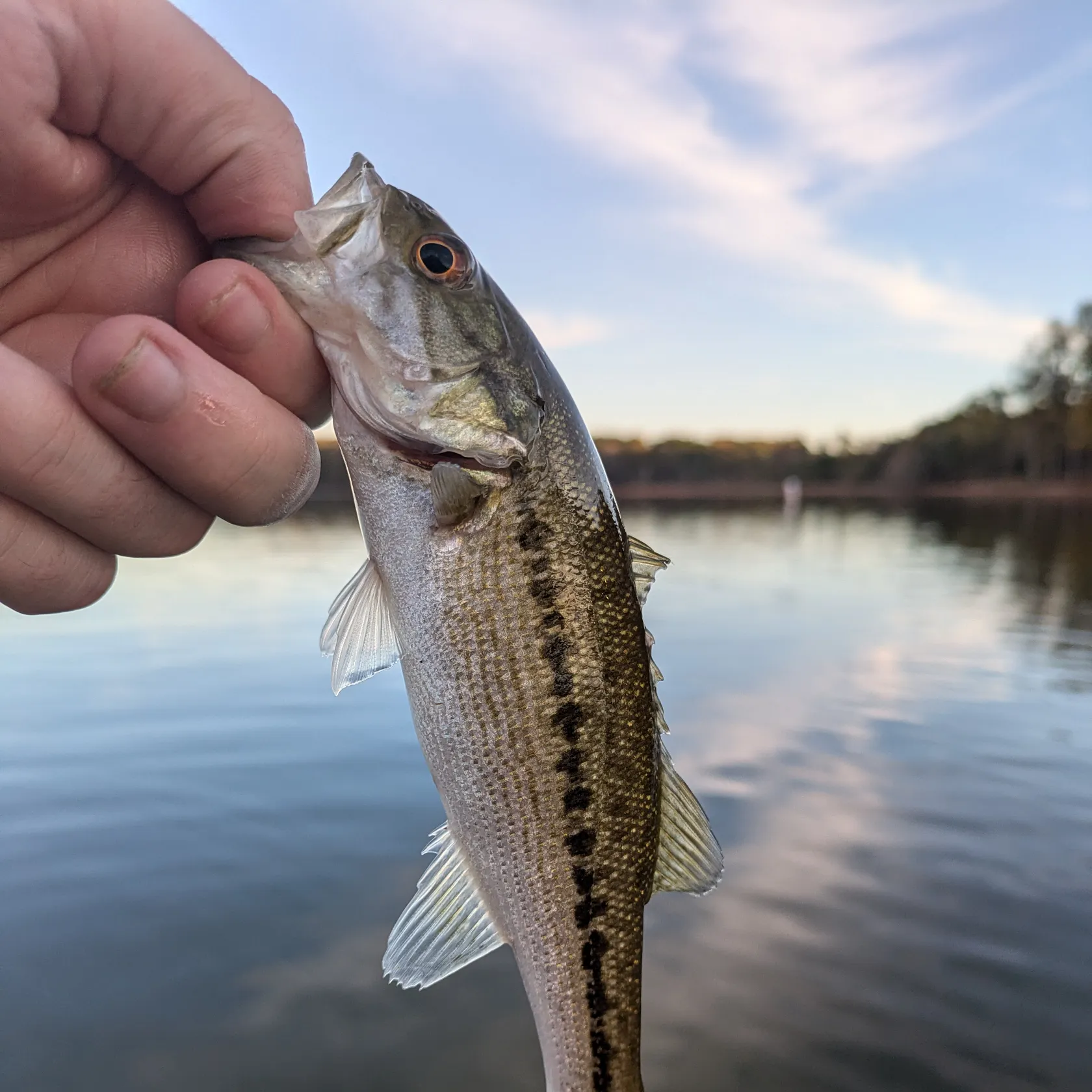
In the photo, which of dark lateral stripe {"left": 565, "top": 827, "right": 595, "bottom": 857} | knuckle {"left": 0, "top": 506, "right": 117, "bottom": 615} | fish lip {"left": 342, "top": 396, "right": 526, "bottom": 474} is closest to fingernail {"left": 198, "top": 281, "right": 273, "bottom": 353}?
fish lip {"left": 342, "top": 396, "right": 526, "bottom": 474}

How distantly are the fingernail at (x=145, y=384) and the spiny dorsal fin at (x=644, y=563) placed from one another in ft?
4.50

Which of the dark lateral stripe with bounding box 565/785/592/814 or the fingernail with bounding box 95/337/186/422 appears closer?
the fingernail with bounding box 95/337/186/422

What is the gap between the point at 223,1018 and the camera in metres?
5.82

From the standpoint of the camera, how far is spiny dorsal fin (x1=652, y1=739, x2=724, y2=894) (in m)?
2.54

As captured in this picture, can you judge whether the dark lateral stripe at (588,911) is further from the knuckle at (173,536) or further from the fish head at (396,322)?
the knuckle at (173,536)

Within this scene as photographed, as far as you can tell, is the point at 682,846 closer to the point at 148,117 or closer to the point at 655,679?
the point at 655,679

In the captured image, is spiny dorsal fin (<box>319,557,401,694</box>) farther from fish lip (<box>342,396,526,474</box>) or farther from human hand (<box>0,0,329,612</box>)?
human hand (<box>0,0,329,612</box>)

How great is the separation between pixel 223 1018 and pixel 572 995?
455cm

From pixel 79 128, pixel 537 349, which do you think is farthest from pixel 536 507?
pixel 79 128

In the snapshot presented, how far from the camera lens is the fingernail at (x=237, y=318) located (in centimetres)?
227

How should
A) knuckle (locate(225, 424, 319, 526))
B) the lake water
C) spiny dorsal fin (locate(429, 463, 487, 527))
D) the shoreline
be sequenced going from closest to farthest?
spiny dorsal fin (locate(429, 463, 487, 527)) → knuckle (locate(225, 424, 319, 526)) → the lake water → the shoreline

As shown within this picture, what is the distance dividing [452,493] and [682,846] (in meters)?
1.30

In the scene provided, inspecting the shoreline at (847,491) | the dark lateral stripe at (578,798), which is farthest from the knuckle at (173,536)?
the shoreline at (847,491)

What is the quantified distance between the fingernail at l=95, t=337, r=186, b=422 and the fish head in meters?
0.40
